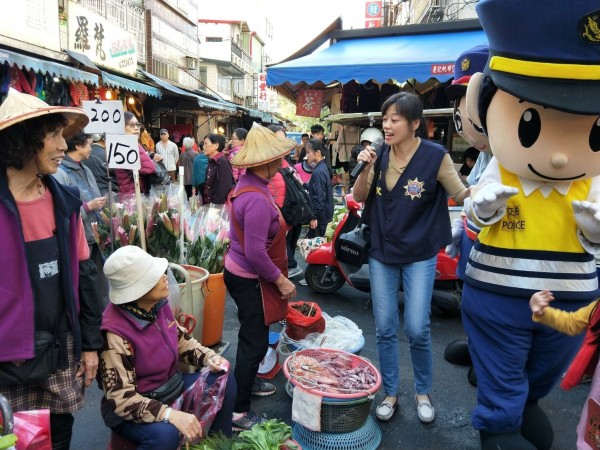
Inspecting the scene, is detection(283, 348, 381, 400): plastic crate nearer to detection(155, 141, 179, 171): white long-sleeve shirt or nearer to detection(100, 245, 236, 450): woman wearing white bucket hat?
detection(100, 245, 236, 450): woman wearing white bucket hat

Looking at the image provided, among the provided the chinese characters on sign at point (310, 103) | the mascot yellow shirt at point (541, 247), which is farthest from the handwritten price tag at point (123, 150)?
the chinese characters on sign at point (310, 103)

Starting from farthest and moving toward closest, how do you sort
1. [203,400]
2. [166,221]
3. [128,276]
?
[166,221]
[203,400]
[128,276]

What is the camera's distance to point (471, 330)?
246 centimetres

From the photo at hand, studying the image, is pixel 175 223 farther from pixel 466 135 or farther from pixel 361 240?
pixel 466 135

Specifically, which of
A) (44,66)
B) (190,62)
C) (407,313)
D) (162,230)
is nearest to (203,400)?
(407,313)

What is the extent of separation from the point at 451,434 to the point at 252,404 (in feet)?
4.50

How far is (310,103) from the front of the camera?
34.2 ft

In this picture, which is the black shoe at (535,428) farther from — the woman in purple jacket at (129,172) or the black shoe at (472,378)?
the woman in purple jacket at (129,172)

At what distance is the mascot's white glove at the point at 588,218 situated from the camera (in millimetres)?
1977

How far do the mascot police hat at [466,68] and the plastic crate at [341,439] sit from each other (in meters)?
2.31

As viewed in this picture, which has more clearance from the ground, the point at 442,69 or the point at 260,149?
the point at 442,69

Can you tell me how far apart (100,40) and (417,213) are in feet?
34.8

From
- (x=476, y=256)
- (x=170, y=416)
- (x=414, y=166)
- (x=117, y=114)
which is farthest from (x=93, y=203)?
(x=476, y=256)

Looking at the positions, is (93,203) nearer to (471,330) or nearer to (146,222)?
(146,222)
